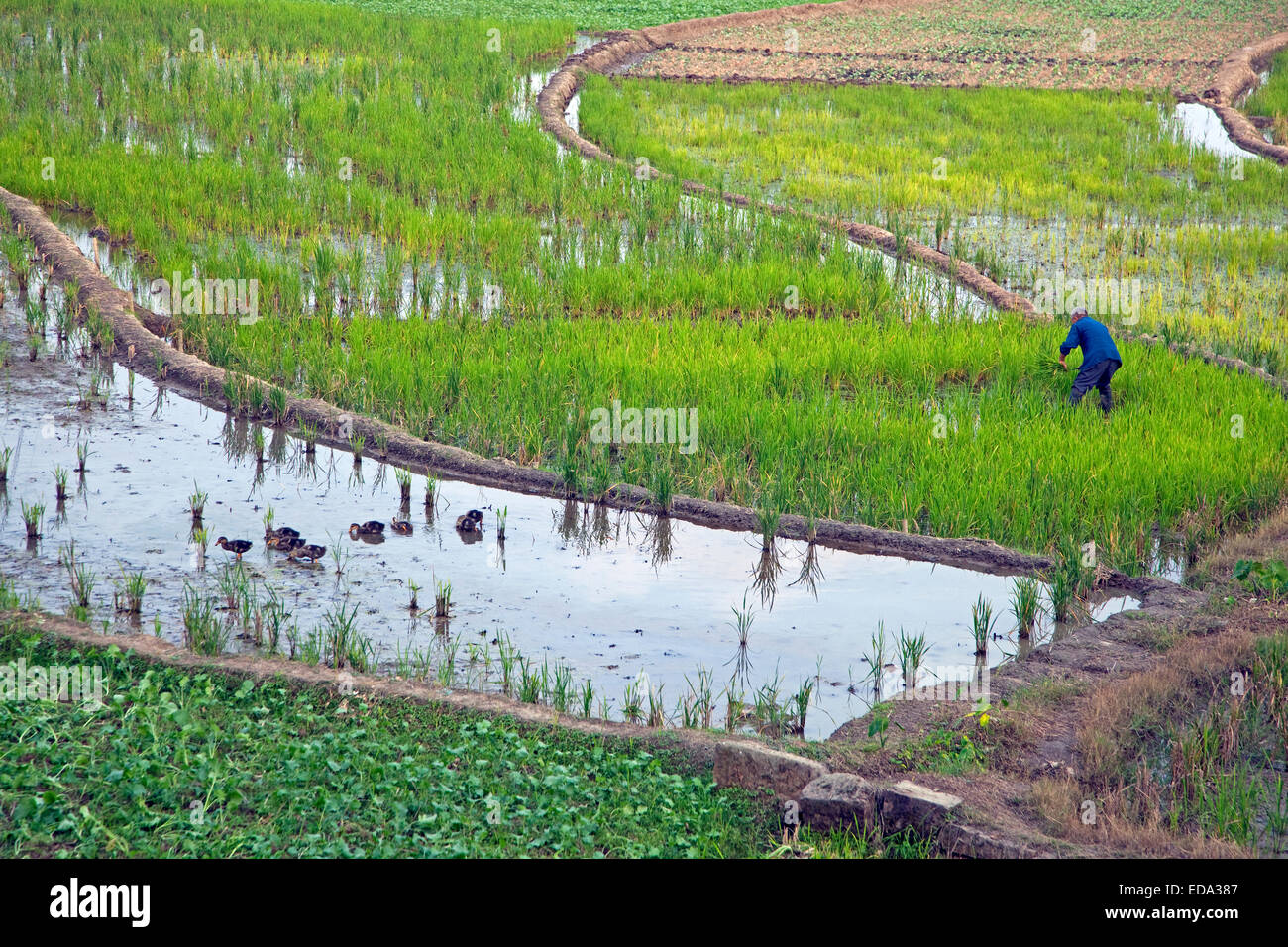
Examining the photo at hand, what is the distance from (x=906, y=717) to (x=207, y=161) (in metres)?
9.87

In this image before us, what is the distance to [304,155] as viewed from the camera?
12.9 metres

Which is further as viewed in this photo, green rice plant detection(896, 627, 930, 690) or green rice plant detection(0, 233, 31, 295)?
green rice plant detection(0, 233, 31, 295)

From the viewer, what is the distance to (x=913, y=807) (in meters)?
3.63

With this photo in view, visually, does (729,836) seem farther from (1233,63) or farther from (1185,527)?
(1233,63)

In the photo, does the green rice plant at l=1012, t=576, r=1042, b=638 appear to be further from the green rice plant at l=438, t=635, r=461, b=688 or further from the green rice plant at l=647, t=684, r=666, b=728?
the green rice plant at l=438, t=635, r=461, b=688

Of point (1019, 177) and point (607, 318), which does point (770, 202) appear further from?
point (607, 318)

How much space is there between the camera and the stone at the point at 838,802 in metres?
3.64

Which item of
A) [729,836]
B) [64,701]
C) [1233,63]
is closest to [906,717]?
[729,836]

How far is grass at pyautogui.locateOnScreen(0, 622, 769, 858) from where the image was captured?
3385 mm

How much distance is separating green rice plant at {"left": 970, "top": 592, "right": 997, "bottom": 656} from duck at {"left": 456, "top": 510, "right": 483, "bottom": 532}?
2.43 meters

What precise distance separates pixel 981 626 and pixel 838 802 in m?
1.76

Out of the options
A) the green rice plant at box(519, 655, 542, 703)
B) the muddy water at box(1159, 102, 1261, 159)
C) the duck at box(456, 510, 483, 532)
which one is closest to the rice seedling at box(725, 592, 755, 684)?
the green rice plant at box(519, 655, 542, 703)

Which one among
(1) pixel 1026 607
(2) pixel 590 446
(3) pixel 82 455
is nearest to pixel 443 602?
(2) pixel 590 446

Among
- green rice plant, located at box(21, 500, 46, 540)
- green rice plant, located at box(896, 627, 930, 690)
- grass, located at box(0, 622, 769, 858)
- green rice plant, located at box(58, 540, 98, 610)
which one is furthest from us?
green rice plant, located at box(21, 500, 46, 540)
